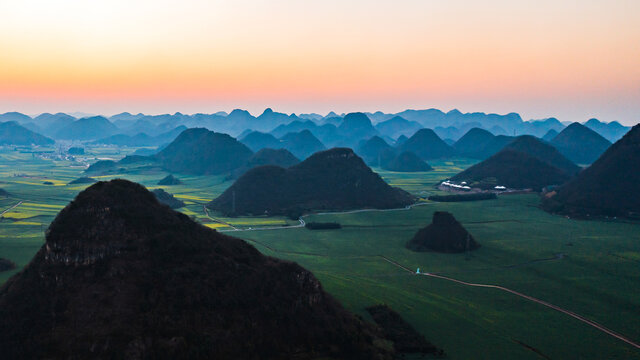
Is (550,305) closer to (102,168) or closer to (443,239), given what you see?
(443,239)

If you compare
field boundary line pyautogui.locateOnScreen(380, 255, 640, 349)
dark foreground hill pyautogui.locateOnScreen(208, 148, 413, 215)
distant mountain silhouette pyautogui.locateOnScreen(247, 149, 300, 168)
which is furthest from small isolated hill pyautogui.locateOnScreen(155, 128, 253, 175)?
field boundary line pyautogui.locateOnScreen(380, 255, 640, 349)

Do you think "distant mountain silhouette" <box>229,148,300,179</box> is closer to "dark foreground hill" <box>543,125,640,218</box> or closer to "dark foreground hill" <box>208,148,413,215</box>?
"dark foreground hill" <box>208,148,413,215</box>

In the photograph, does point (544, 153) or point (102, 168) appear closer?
point (544, 153)

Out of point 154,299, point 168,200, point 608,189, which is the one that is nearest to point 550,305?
point 154,299

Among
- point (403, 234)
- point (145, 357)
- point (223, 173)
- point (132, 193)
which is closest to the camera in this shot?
point (145, 357)


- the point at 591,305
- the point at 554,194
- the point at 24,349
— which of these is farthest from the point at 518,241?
the point at 24,349

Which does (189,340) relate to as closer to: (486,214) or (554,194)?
(486,214)
